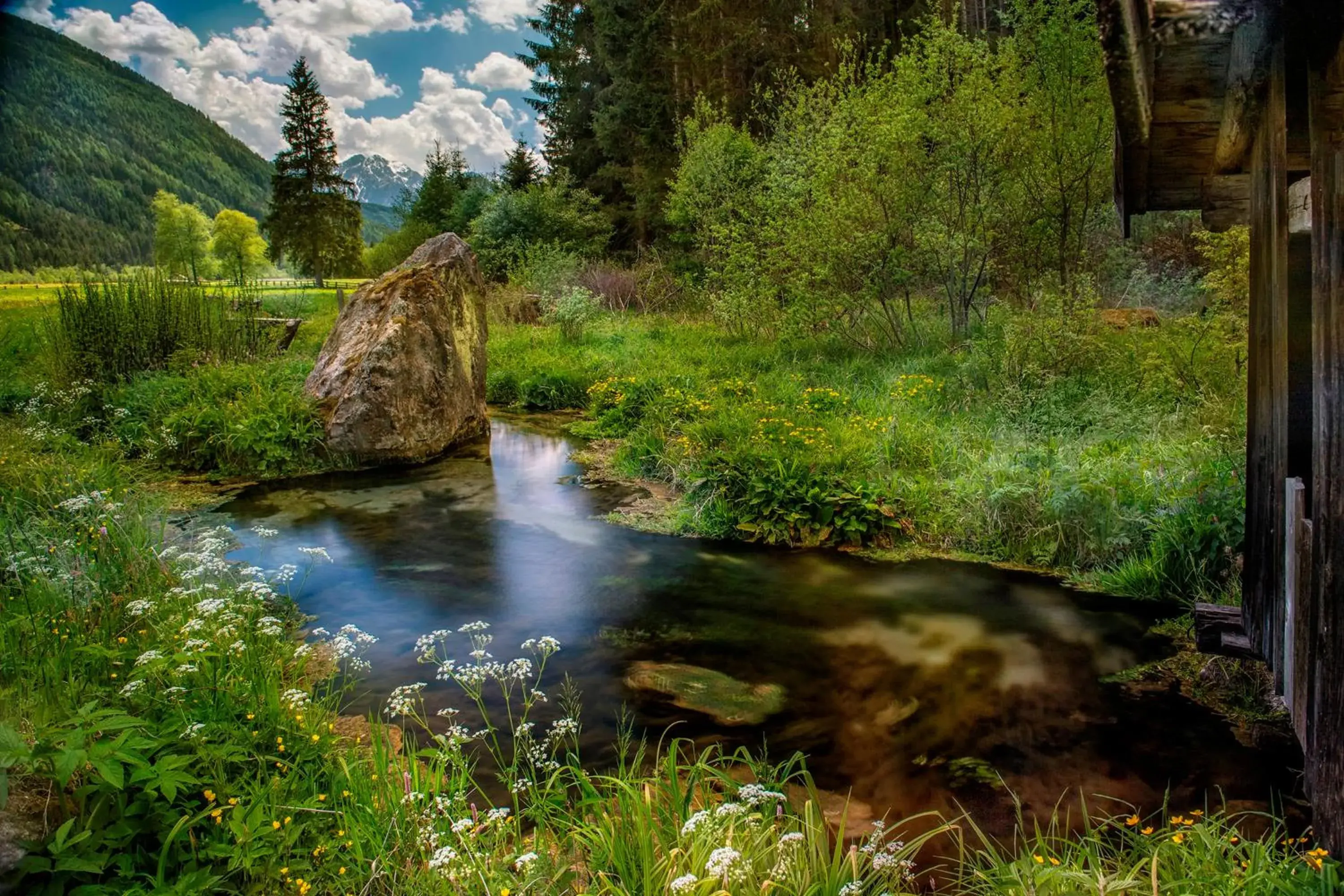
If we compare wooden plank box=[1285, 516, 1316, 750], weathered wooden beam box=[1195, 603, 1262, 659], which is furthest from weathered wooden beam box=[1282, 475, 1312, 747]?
weathered wooden beam box=[1195, 603, 1262, 659]

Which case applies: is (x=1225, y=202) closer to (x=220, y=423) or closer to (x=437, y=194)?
(x=220, y=423)

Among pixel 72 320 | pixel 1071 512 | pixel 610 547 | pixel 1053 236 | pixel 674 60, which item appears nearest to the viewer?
pixel 1071 512

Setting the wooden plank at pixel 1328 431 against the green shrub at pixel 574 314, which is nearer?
the wooden plank at pixel 1328 431

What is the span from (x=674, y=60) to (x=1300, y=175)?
78.6ft

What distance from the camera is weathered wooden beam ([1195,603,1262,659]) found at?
3875mm

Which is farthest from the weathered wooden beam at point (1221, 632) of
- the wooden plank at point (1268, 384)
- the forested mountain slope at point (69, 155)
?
the forested mountain slope at point (69, 155)

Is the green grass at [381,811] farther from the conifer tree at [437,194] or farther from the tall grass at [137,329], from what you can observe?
the conifer tree at [437,194]

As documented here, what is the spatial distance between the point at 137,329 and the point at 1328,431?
39.1ft

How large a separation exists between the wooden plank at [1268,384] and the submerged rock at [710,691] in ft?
7.55

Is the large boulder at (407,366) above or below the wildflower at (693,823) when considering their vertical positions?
above

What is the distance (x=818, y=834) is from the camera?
2600 millimetres

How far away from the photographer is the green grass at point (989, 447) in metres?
5.92

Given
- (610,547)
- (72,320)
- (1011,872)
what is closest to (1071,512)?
(610,547)

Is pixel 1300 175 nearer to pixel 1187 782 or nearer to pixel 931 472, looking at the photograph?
pixel 1187 782
